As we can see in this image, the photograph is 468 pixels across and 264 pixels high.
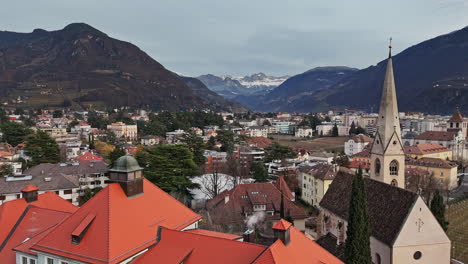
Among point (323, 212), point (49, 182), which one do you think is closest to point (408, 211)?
point (323, 212)

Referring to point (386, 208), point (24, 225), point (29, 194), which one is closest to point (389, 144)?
point (386, 208)

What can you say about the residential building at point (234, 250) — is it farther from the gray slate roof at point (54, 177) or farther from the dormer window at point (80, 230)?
the gray slate roof at point (54, 177)

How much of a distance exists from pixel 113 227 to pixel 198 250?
4572 mm

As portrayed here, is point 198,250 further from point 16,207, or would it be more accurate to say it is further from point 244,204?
point 244,204

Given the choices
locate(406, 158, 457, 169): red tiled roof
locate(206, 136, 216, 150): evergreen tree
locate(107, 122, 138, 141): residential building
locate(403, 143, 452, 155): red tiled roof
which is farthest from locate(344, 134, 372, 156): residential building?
locate(107, 122, 138, 141): residential building

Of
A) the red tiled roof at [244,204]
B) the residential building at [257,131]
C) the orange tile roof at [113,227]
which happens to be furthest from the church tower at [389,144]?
the residential building at [257,131]

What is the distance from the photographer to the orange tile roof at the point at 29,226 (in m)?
20.8

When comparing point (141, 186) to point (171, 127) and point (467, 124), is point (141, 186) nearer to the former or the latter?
point (171, 127)

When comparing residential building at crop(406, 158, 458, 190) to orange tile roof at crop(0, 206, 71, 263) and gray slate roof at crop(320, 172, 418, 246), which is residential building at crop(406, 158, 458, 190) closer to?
gray slate roof at crop(320, 172, 418, 246)

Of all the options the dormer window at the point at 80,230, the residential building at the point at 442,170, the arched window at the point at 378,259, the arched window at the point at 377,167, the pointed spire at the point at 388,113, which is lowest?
the residential building at the point at 442,170

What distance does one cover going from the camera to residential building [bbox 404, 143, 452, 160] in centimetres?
8733

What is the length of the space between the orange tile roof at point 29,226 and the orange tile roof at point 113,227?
11.1 feet

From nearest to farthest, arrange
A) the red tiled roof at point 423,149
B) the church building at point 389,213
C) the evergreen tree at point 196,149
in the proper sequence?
the church building at point 389,213
the evergreen tree at point 196,149
the red tiled roof at point 423,149

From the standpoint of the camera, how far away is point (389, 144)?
2897cm
